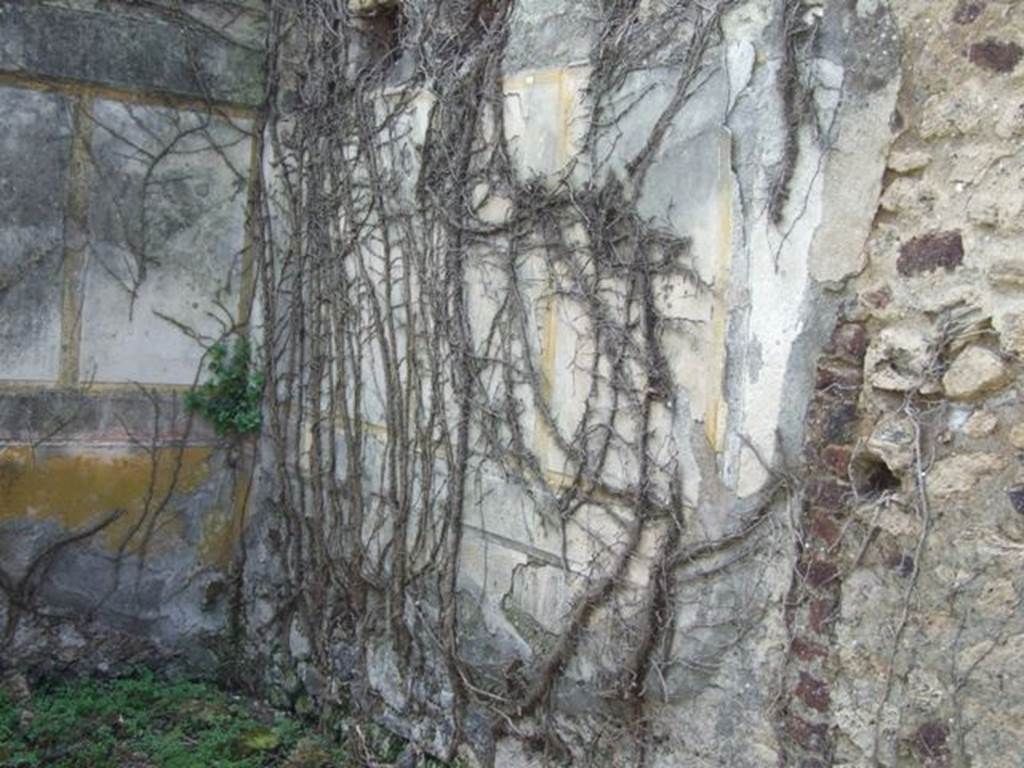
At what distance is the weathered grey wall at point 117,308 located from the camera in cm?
513

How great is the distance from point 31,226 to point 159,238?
0.55 m

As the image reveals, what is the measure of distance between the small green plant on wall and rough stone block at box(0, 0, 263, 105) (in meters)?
1.19

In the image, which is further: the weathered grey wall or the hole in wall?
the weathered grey wall

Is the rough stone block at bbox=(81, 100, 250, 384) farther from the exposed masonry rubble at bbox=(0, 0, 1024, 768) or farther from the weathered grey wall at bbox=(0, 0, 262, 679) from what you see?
the exposed masonry rubble at bbox=(0, 0, 1024, 768)

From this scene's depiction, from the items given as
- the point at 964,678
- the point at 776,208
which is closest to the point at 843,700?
the point at 964,678

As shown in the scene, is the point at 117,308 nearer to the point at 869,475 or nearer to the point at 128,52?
the point at 128,52

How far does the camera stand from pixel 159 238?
213 inches

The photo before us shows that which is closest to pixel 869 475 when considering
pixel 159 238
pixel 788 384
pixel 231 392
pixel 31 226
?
pixel 788 384

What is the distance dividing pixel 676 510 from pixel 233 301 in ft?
9.49

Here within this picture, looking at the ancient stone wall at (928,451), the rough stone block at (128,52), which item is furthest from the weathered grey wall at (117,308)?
the ancient stone wall at (928,451)

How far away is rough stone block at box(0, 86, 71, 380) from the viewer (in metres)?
5.07

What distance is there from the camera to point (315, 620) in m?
5.31

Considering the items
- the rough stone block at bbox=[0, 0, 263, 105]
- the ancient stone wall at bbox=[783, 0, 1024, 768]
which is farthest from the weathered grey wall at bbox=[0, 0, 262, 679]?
the ancient stone wall at bbox=[783, 0, 1024, 768]

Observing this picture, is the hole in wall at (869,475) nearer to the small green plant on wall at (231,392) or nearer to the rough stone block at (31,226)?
the small green plant on wall at (231,392)
